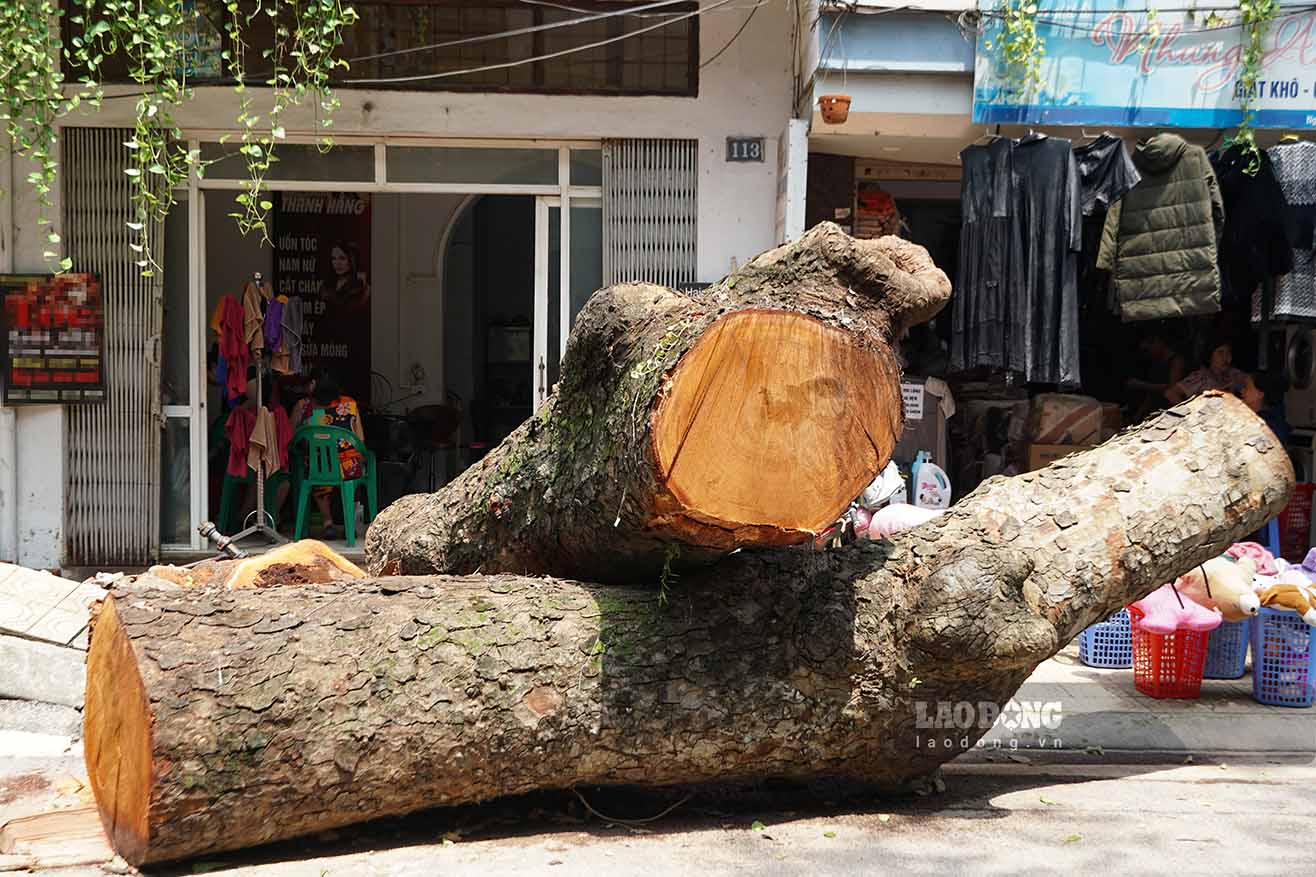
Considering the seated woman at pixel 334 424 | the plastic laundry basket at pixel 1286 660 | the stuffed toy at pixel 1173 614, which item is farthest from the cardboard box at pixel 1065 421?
the seated woman at pixel 334 424

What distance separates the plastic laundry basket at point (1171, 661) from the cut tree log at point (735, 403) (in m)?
2.57

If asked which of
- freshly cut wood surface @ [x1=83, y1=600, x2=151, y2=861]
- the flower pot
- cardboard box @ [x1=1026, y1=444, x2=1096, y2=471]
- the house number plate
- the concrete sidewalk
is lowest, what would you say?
the concrete sidewalk

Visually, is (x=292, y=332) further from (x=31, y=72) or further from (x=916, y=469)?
(x=916, y=469)

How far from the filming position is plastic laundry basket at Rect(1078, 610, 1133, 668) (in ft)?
19.6

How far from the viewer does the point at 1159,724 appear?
5.03 metres

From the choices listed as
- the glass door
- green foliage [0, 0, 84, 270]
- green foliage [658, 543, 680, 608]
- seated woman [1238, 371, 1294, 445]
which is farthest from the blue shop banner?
green foliage [0, 0, 84, 270]

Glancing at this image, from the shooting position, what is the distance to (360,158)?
25.6ft

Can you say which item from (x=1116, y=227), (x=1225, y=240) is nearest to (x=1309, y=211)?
(x=1225, y=240)

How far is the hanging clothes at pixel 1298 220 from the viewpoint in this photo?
6512 mm

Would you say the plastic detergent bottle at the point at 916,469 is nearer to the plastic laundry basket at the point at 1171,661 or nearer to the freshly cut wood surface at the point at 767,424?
the plastic laundry basket at the point at 1171,661

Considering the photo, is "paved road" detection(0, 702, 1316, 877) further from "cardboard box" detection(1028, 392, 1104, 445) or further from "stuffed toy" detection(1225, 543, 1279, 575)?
"cardboard box" detection(1028, 392, 1104, 445)

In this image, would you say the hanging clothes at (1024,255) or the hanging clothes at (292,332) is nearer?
the hanging clothes at (1024,255)

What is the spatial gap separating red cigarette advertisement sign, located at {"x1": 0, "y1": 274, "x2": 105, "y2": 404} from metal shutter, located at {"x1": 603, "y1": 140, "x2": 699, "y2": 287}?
3382 mm

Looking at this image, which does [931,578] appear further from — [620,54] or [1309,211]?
[620,54]
